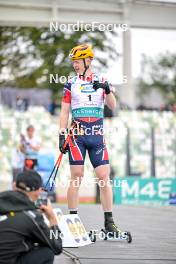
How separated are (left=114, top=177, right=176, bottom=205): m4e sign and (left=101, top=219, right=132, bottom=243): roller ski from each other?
12654 millimetres

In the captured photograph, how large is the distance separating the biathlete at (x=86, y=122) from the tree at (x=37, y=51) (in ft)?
88.8

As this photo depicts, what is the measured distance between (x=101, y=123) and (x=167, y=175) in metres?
16.6

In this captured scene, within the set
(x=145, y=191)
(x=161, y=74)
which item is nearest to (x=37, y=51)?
(x=145, y=191)

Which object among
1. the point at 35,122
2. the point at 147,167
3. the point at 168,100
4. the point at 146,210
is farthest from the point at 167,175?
the point at 168,100

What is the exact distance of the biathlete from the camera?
414 inches

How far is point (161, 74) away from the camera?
75750 millimetres

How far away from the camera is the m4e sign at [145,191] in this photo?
23.7m

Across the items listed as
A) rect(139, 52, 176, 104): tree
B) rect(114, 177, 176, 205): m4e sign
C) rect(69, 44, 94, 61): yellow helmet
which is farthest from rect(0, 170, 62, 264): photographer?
rect(139, 52, 176, 104): tree

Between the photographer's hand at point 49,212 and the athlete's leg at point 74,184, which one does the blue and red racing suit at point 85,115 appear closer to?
the athlete's leg at point 74,184

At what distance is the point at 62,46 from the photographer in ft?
125

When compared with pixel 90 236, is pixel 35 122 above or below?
above

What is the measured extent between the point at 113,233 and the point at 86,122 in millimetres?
1297

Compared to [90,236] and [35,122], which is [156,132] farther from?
[90,236]

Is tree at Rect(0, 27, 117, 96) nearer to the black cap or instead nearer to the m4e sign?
the m4e sign
